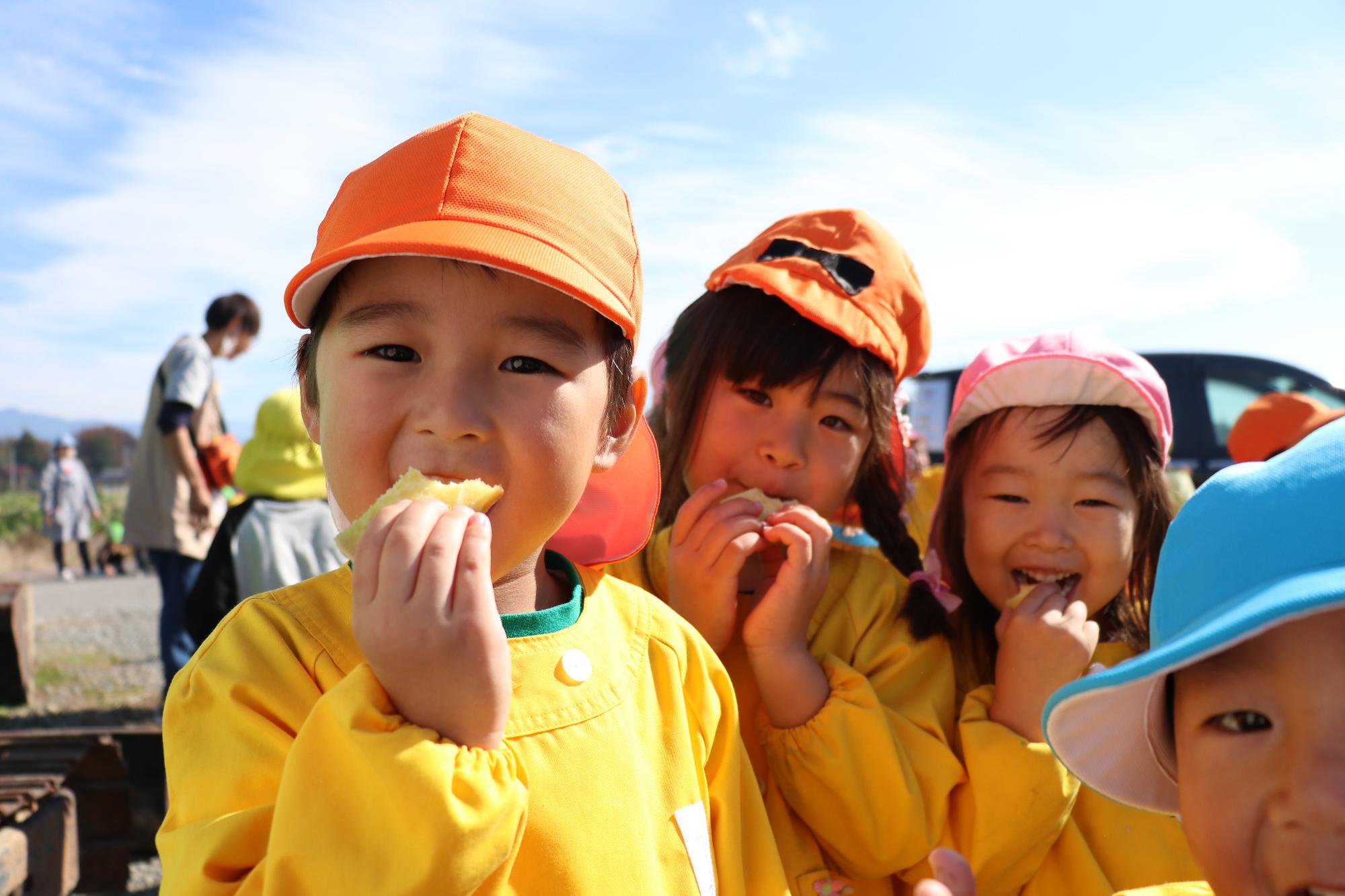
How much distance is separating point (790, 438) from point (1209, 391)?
28.8 feet

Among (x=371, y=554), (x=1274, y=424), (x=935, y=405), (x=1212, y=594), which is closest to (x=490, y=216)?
(x=371, y=554)

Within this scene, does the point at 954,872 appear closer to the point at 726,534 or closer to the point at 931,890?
the point at 931,890

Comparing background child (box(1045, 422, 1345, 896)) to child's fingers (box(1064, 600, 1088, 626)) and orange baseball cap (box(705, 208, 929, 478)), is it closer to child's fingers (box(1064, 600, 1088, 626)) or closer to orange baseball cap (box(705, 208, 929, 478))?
child's fingers (box(1064, 600, 1088, 626))

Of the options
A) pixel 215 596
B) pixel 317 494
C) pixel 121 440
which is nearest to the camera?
pixel 215 596

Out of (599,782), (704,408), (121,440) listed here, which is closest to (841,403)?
(704,408)

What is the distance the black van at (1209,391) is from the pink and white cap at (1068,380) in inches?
266

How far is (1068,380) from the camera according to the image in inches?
92.6

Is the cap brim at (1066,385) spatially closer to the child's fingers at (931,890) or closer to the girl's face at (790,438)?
the girl's face at (790,438)

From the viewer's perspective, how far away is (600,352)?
159 cm

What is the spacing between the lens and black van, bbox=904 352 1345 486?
9.32m

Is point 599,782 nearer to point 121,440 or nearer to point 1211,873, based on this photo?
point 1211,873

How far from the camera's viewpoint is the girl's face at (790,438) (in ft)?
7.65

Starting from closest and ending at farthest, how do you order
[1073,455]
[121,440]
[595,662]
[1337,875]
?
[1337,875], [595,662], [1073,455], [121,440]

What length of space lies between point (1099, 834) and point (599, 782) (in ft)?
4.05
